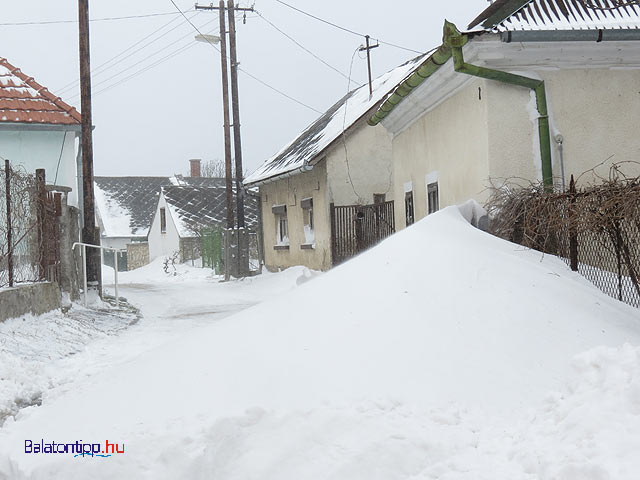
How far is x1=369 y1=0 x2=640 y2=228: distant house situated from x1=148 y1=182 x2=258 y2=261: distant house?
951 inches

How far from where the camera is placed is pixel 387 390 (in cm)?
404

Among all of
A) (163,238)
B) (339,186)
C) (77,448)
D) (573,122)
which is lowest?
(77,448)

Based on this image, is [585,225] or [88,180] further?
[88,180]

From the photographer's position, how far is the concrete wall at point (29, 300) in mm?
7967

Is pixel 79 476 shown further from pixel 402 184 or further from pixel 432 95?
pixel 402 184

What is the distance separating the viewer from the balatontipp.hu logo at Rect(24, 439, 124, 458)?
390 cm

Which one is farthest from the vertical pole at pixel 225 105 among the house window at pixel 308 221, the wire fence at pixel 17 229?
the wire fence at pixel 17 229

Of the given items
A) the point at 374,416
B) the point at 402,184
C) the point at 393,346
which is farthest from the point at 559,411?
the point at 402,184

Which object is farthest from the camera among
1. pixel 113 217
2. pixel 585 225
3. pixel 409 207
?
pixel 113 217

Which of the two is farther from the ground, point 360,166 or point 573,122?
point 360,166

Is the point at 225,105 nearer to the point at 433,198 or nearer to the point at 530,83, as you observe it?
the point at 433,198

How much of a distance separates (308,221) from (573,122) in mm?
11556

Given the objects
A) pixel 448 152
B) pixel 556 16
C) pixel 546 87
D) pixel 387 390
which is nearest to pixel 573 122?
pixel 546 87

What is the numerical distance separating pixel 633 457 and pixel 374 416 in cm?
130
